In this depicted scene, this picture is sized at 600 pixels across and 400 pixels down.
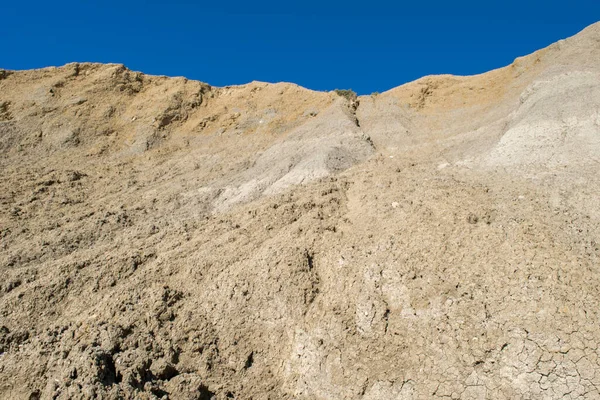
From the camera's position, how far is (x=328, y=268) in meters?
5.73

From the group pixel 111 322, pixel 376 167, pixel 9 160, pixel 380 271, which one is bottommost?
pixel 380 271

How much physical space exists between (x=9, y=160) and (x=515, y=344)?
12105 millimetres

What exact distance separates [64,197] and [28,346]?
5033 millimetres

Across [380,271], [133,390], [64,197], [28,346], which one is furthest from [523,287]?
[64,197]

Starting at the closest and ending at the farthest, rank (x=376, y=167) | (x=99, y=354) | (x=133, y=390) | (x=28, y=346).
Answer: (x=133, y=390) → (x=99, y=354) → (x=28, y=346) → (x=376, y=167)

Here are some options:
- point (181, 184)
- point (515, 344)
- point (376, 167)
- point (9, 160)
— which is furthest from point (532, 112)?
point (9, 160)

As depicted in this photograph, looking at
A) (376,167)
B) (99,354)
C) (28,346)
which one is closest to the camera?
(99,354)

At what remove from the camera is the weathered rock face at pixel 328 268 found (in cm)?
446

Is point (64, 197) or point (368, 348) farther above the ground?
point (64, 197)

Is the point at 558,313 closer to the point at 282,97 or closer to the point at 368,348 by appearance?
the point at 368,348

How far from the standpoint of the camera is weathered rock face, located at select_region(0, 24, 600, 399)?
4.46 meters

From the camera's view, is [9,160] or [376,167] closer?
[376,167]

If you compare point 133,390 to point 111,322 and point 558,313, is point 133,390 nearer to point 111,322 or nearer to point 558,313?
point 111,322

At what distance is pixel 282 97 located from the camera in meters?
14.7
